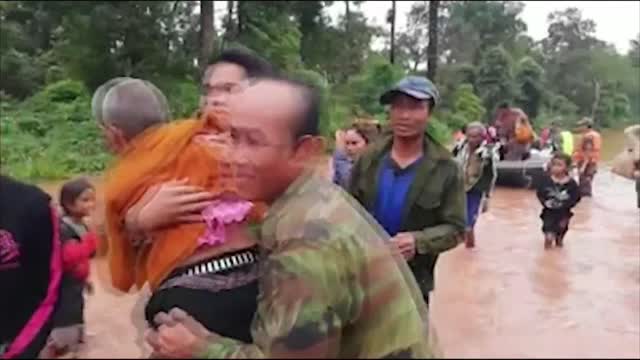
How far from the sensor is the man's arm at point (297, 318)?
1543mm

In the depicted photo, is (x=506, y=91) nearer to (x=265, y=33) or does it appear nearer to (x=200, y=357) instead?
(x=265, y=33)

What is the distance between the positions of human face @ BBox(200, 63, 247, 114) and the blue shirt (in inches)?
41.6

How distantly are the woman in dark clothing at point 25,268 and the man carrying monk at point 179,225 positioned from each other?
0.96 feet

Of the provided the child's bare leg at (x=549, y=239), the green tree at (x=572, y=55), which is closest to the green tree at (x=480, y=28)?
the green tree at (x=572, y=55)

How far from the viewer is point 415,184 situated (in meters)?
3.69

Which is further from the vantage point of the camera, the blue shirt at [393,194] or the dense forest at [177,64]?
the dense forest at [177,64]

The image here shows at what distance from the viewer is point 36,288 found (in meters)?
2.65

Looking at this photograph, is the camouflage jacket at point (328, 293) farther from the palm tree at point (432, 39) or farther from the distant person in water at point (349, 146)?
the palm tree at point (432, 39)

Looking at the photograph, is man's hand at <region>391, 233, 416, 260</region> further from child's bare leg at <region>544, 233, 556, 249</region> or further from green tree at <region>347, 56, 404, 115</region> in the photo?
green tree at <region>347, 56, 404, 115</region>

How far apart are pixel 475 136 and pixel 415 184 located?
257 inches

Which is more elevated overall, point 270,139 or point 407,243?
point 270,139

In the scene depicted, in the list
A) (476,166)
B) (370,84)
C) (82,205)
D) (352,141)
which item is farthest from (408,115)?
(370,84)

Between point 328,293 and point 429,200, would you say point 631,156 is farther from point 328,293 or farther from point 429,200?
point 328,293

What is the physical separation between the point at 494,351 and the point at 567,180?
9930 millimetres
